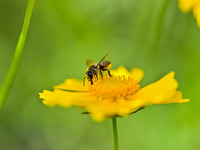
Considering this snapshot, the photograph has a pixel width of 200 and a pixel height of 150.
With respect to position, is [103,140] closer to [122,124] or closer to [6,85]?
[122,124]

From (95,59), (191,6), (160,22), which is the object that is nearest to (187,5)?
(191,6)

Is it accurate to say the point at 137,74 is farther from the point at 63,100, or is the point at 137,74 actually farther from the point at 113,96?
the point at 63,100

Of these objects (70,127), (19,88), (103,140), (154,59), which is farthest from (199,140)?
(19,88)

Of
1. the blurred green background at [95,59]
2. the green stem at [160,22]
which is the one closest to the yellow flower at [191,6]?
the green stem at [160,22]

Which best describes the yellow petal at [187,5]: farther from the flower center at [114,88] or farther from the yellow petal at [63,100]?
the yellow petal at [63,100]

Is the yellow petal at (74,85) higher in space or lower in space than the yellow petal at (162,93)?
higher

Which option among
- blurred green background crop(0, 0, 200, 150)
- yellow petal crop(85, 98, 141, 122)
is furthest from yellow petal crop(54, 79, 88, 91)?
blurred green background crop(0, 0, 200, 150)

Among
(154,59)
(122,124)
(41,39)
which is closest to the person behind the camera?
(154,59)
